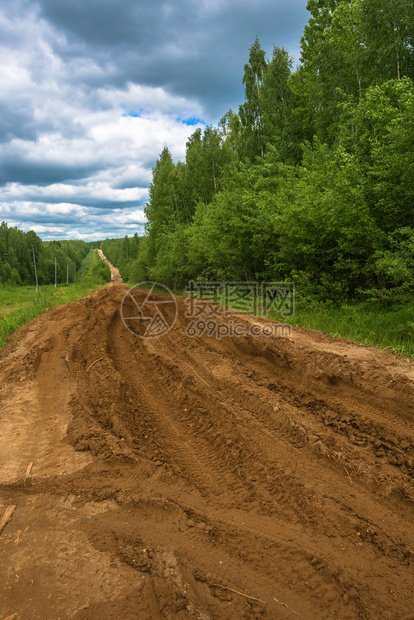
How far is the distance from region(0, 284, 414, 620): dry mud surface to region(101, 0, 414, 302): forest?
169 inches

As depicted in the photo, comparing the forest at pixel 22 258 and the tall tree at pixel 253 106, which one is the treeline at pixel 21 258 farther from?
the tall tree at pixel 253 106

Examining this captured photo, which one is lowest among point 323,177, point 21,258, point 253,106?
point 323,177

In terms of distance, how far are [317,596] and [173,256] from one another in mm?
25128

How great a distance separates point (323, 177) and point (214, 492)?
11068 millimetres

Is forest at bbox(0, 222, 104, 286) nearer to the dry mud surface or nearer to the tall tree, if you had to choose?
the tall tree

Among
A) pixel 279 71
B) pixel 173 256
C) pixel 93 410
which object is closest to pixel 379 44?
pixel 279 71

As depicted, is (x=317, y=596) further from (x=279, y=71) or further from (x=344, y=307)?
(x=279, y=71)

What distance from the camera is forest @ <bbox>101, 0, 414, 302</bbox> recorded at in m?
9.07

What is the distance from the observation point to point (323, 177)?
38.3ft

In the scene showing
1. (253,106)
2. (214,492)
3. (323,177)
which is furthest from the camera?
(253,106)

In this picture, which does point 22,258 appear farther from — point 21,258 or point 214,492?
point 214,492

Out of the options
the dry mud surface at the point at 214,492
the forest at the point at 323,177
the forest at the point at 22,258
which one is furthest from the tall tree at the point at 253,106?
the forest at the point at 22,258

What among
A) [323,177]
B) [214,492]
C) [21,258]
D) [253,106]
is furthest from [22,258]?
[214,492]

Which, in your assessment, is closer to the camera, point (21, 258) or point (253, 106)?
point (253, 106)
